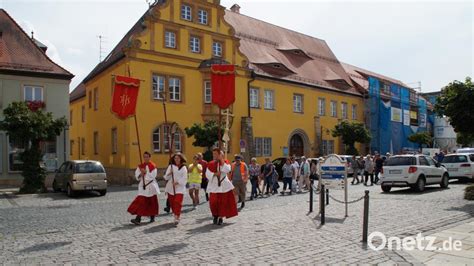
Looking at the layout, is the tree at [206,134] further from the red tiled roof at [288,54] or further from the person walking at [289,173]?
the red tiled roof at [288,54]

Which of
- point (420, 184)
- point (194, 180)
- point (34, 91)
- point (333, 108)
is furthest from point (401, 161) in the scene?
point (333, 108)

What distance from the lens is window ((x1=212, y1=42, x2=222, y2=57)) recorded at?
97.1ft

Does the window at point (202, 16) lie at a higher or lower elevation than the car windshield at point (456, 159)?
higher

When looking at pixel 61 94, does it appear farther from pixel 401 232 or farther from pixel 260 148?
pixel 401 232

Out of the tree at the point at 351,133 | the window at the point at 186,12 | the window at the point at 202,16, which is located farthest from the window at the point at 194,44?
the tree at the point at 351,133

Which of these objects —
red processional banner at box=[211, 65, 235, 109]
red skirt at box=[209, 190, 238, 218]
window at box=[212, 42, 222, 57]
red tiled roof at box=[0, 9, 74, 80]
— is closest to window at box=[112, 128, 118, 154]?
red tiled roof at box=[0, 9, 74, 80]

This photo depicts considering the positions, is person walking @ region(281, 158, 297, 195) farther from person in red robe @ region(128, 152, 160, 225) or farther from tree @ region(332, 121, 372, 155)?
tree @ region(332, 121, 372, 155)

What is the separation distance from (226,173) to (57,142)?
58.3ft

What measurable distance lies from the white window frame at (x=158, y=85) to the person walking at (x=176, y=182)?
1600cm

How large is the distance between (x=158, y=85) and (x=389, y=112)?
28.3 metres

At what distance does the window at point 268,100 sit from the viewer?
3312 centimetres

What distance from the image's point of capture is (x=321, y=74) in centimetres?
4081

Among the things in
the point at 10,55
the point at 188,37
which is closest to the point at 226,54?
the point at 188,37

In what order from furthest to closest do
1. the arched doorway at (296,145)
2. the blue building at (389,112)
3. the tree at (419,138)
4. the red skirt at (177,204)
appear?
the tree at (419,138)
the blue building at (389,112)
the arched doorway at (296,145)
the red skirt at (177,204)
